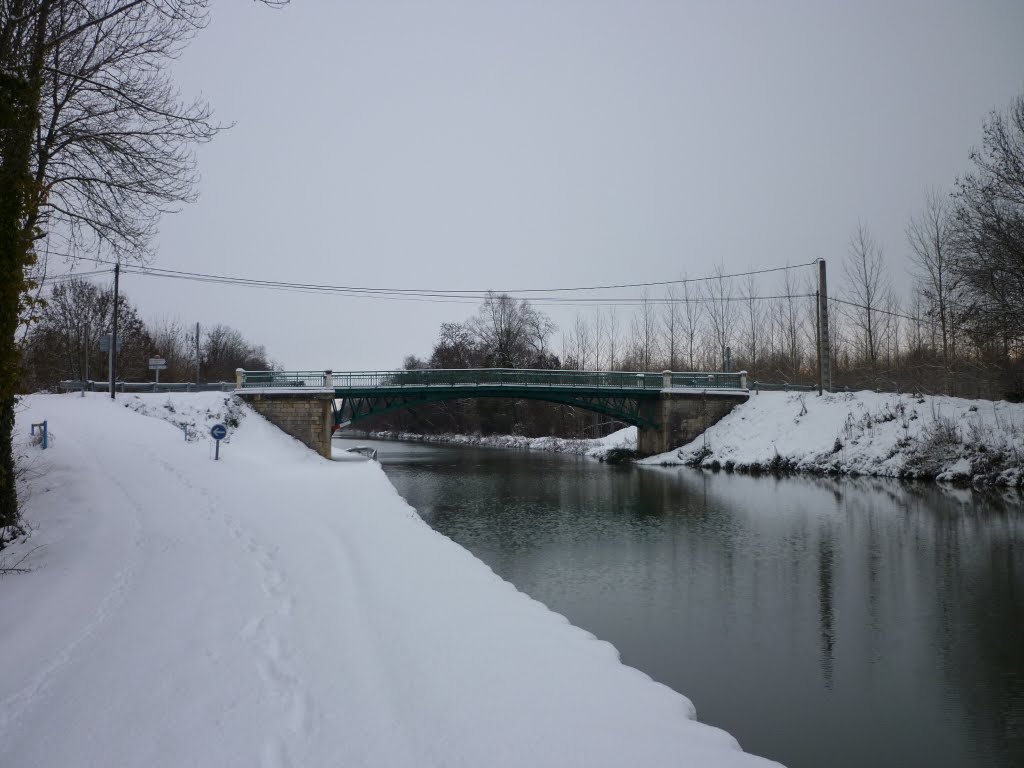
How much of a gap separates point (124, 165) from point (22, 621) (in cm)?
726

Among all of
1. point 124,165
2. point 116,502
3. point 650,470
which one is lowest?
point 650,470

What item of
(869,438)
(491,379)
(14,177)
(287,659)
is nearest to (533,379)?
(491,379)

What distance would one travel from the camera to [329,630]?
Answer: 6.41 m

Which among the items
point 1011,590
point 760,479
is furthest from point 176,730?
point 760,479

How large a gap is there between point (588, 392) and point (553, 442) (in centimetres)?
1381

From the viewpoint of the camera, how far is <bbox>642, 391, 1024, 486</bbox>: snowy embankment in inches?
909

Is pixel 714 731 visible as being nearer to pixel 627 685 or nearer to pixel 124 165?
pixel 627 685

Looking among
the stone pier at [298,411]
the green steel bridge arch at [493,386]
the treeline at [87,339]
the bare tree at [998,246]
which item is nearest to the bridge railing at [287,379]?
the green steel bridge arch at [493,386]

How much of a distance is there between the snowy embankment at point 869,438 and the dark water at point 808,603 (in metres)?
3.67

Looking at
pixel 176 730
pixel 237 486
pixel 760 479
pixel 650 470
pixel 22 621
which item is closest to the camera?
pixel 176 730

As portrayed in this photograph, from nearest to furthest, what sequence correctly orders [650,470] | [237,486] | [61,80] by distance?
[61,80] < [237,486] < [650,470]

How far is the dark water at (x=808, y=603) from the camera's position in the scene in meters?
6.09

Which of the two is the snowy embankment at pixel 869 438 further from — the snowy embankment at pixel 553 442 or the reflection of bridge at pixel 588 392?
the snowy embankment at pixel 553 442

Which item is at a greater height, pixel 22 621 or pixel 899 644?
pixel 22 621
